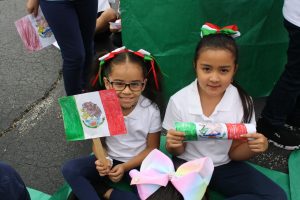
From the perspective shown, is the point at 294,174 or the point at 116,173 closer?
the point at 116,173

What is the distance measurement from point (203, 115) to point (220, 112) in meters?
0.08

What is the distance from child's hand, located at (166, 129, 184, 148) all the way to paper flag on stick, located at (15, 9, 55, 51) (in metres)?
1.07

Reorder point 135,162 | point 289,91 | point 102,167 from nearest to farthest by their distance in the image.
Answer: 1. point 102,167
2. point 135,162
3. point 289,91

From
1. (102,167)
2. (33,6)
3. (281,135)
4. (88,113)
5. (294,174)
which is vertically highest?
(33,6)

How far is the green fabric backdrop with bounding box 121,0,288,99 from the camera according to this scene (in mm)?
2377

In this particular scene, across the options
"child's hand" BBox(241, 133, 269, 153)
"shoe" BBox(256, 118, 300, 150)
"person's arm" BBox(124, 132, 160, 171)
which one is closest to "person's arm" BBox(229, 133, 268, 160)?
"child's hand" BBox(241, 133, 269, 153)

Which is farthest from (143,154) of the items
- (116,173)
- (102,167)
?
(102,167)

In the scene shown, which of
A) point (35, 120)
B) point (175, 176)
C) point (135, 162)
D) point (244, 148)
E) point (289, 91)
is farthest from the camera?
point (35, 120)

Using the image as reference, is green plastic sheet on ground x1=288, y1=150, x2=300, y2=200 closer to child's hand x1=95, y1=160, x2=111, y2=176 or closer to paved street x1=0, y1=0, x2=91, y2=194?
child's hand x1=95, y1=160, x2=111, y2=176

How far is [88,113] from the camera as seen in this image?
171 cm

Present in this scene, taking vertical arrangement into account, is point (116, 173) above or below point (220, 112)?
below

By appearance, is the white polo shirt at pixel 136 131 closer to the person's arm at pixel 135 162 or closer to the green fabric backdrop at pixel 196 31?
the person's arm at pixel 135 162

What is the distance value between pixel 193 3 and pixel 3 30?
7.93 ft

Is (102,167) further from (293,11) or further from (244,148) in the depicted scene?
(293,11)
